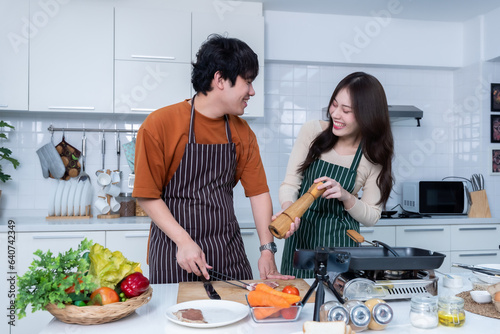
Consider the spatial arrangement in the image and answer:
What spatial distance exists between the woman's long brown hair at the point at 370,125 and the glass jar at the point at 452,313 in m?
0.82

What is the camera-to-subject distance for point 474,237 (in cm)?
313

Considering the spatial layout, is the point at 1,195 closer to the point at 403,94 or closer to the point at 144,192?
the point at 144,192

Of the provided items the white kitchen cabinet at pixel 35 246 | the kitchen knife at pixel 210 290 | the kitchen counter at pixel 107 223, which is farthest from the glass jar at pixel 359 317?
the white kitchen cabinet at pixel 35 246

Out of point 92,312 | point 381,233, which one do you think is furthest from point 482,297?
point 381,233

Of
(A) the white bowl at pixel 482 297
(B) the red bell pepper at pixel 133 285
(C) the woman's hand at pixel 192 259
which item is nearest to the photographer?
(B) the red bell pepper at pixel 133 285

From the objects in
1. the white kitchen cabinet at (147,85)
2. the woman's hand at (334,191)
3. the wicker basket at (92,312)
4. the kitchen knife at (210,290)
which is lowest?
the kitchen knife at (210,290)

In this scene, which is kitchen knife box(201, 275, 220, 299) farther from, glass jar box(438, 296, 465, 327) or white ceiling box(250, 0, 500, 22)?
white ceiling box(250, 0, 500, 22)

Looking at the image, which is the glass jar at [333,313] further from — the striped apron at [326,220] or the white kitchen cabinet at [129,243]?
the white kitchen cabinet at [129,243]

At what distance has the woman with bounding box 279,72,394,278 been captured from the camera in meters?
1.77

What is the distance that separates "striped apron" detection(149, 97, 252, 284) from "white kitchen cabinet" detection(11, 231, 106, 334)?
117 centimetres

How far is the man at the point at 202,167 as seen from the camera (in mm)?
1514

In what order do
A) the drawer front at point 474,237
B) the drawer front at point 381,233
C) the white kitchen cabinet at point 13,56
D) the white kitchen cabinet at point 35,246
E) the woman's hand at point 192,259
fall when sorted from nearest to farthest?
the woman's hand at point 192,259, the white kitchen cabinet at point 35,246, the white kitchen cabinet at point 13,56, the drawer front at point 381,233, the drawer front at point 474,237

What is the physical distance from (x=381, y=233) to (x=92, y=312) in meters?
2.32

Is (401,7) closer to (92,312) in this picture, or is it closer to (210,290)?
(210,290)
